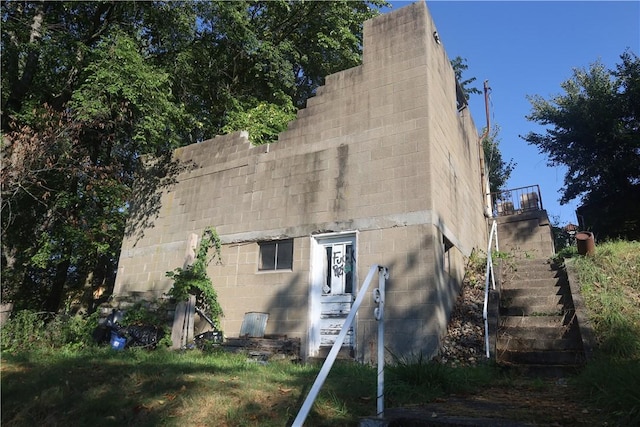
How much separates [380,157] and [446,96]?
9.28 feet

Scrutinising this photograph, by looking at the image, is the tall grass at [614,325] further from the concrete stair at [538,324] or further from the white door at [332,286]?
the white door at [332,286]

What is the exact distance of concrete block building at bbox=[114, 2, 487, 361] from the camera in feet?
26.8

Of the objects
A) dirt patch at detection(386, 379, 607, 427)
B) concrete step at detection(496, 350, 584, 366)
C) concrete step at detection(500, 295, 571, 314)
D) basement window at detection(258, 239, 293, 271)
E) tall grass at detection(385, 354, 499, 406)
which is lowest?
dirt patch at detection(386, 379, 607, 427)

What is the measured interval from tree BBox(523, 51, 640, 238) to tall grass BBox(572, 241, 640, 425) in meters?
10.9

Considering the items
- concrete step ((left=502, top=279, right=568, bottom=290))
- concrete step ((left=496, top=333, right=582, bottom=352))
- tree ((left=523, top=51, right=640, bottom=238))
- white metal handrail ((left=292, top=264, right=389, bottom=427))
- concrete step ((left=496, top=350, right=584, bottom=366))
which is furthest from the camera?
tree ((left=523, top=51, right=640, bottom=238))

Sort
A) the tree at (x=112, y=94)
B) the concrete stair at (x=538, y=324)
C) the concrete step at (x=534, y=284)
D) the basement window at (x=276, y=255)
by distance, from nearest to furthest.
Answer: the concrete stair at (x=538, y=324) < the concrete step at (x=534, y=284) < the basement window at (x=276, y=255) < the tree at (x=112, y=94)

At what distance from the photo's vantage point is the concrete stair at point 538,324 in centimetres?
681

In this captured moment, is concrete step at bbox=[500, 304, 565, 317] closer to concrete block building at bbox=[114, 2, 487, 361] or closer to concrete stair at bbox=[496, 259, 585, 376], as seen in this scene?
concrete stair at bbox=[496, 259, 585, 376]

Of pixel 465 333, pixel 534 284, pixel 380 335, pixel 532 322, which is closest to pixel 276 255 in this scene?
pixel 465 333

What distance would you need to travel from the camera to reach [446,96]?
1052cm

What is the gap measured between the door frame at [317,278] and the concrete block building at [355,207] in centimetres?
2

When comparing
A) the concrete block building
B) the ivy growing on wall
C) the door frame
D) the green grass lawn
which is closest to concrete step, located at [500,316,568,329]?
the green grass lawn

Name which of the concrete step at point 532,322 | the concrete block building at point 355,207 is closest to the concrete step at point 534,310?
the concrete step at point 532,322

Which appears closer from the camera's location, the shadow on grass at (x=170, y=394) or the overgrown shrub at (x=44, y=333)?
the shadow on grass at (x=170, y=394)
